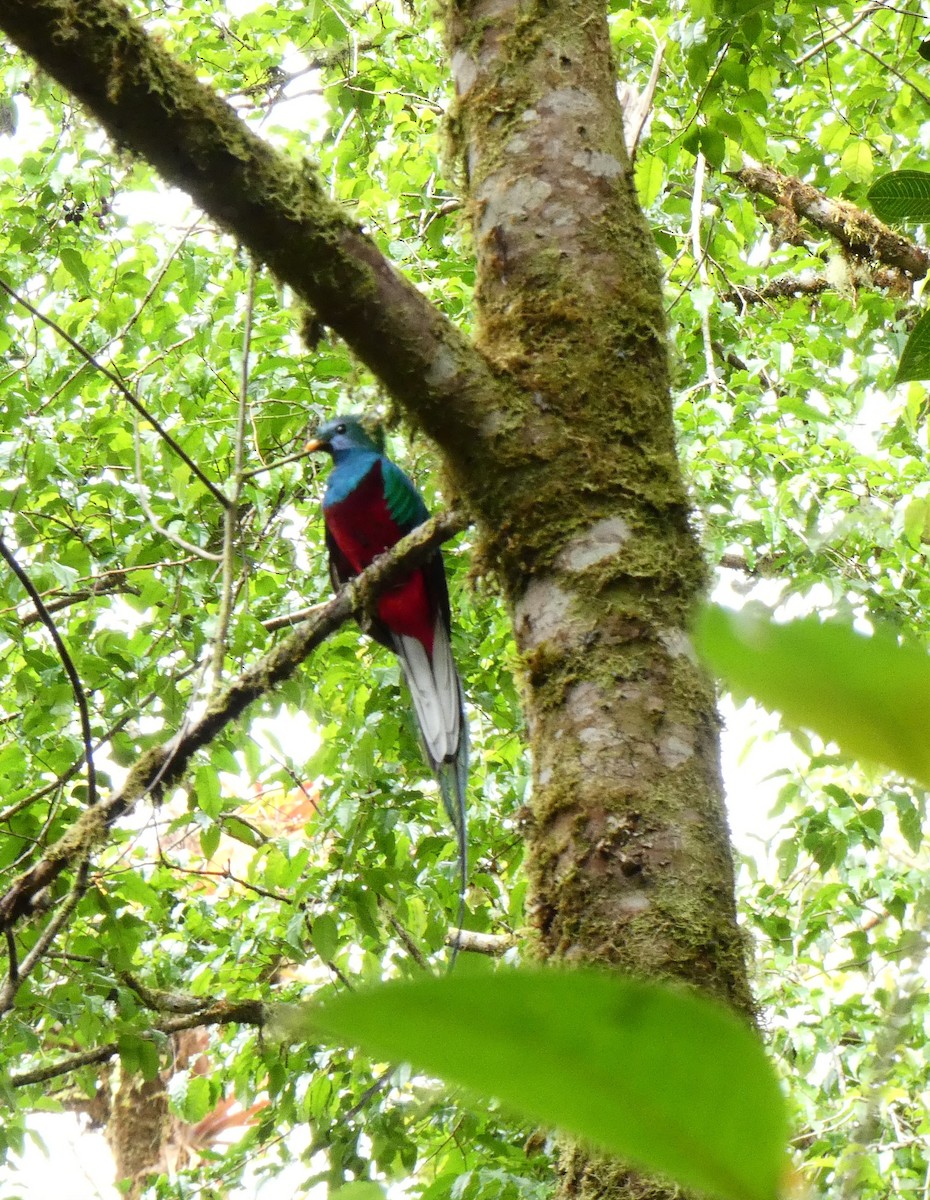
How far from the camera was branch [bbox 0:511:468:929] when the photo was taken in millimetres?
2072

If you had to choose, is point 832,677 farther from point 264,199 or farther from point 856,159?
point 856,159

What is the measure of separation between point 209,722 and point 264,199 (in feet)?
3.30

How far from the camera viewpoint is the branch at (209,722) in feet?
6.80

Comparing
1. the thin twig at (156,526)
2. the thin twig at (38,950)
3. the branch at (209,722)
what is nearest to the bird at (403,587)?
the branch at (209,722)

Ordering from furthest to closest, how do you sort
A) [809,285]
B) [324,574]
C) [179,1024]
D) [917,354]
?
[809,285], [324,574], [179,1024], [917,354]

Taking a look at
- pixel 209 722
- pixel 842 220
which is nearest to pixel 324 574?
pixel 209 722

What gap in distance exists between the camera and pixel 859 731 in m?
0.25

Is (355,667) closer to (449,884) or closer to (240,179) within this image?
(449,884)

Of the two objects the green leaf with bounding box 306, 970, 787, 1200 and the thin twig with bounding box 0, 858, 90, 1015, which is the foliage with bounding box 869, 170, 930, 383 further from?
the thin twig with bounding box 0, 858, 90, 1015

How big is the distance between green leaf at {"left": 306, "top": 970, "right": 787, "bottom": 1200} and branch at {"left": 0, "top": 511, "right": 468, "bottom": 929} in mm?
1735

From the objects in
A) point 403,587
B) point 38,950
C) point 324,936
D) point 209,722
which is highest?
point 403,587

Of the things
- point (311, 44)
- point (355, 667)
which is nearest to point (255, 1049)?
point (355, 667)

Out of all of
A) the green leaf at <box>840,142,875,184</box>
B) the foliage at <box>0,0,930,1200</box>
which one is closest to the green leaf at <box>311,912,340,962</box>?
the foliage at <box>0,0,930,1200</box>

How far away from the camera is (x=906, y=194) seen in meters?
0.91
